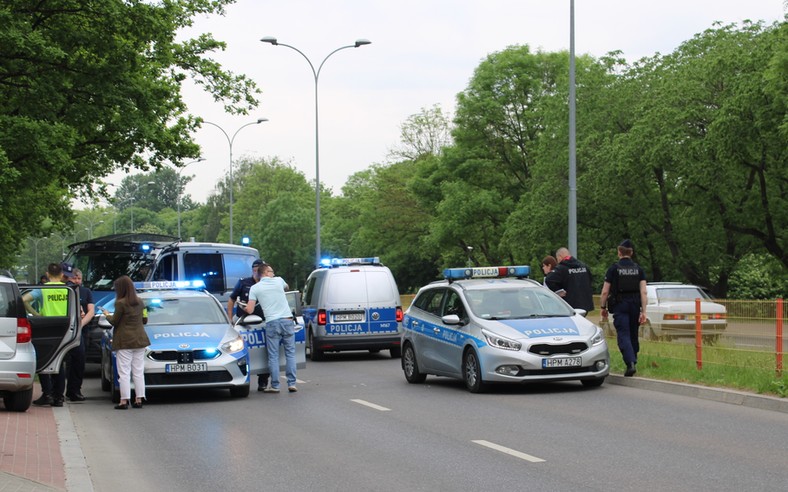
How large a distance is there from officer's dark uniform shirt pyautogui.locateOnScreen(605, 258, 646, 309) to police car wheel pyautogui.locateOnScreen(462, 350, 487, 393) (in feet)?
7.70

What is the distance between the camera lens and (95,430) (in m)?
12.3

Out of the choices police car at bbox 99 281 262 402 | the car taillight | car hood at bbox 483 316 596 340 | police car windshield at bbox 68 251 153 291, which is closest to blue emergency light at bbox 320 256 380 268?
police car windshield at bbox 68 251 153 291

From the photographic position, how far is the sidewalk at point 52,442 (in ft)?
27.1

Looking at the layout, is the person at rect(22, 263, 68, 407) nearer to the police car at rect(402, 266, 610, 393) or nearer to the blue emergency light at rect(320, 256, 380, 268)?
the police car at rect(402, 266, 610, 393)

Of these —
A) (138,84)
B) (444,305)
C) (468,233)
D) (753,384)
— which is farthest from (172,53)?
(468,233)

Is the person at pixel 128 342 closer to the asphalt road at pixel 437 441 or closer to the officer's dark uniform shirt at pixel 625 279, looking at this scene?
the asphalt road at pixel 437 441

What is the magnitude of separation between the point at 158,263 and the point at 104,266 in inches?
88.1

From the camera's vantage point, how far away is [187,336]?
1520 cm

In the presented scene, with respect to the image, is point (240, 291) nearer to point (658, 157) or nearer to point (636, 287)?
point (636, 287)

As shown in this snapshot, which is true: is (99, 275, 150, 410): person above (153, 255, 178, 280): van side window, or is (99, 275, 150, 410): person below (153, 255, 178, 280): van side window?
below

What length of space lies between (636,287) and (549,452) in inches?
270

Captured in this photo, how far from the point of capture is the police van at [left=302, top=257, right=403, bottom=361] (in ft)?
77.0

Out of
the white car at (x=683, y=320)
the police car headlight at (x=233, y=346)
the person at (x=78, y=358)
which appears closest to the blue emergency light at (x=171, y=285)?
the person at (x=78, y=358)

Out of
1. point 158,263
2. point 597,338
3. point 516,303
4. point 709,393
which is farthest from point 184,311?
point 709,393
